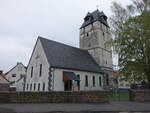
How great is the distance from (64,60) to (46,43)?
4.49 m

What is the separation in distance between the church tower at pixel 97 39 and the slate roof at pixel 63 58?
12.0ft

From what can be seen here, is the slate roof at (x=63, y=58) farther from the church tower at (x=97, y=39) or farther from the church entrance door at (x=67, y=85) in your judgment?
the church tower at (x=97, y=39)

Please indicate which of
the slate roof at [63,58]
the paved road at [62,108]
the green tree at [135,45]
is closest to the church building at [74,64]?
the slate roof at [63,58]

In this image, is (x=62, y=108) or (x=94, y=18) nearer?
(x=62, y=108)

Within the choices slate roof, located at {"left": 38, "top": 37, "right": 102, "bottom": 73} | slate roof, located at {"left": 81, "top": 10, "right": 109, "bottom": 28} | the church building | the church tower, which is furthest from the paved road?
slate roof, located at {"left": 81, "top": 10, "right": 109, "bottom": 28}

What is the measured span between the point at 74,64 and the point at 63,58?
2.31 m

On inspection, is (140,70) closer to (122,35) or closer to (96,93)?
(122,35)

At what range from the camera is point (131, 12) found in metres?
22.0

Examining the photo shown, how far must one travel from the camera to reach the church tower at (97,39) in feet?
116

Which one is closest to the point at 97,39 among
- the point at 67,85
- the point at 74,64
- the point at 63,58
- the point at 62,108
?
the point at 74,64

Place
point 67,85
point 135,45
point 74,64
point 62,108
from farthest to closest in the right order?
point 74,64 < point 67,85 < point 135,45 < point 62,108

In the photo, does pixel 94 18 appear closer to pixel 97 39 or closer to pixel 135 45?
pixel 97 39

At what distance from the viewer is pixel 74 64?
27203 millimetres

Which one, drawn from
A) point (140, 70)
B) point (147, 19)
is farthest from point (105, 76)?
point (147, 19)
